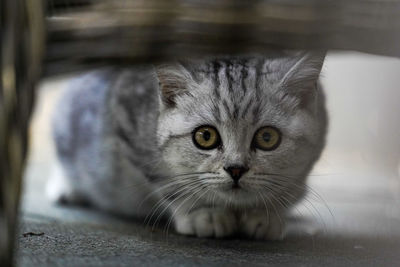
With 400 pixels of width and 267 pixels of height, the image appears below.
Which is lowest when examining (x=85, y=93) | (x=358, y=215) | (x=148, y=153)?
(x=358, y=215)

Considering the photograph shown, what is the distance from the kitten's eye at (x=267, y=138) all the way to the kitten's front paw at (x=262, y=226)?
0.23 m

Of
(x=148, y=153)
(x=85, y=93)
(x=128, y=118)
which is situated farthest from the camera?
(x=85, y=93)

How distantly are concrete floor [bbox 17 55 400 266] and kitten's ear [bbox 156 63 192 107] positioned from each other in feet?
1.26

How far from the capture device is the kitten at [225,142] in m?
1.31

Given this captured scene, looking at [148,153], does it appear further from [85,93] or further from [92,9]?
[92,9]

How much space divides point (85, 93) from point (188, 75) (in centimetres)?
77

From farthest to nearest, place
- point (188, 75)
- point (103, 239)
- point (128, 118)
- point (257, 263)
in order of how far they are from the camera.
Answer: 1. point (128, 118)
2. point (188, 75)
3. point (103, 239)
4. point (257, 263)

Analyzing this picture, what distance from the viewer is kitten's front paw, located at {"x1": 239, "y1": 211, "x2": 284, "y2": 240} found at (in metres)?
1.43

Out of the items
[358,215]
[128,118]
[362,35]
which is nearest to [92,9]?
[362,35]

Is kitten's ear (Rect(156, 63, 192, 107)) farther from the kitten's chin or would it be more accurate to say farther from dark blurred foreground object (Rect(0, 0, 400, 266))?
dark blurred foreground object (Rect(0, 0, 400, 266))

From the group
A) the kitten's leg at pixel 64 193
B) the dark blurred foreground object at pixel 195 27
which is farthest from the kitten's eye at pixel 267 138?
the kitten's leg at pixel 64 193

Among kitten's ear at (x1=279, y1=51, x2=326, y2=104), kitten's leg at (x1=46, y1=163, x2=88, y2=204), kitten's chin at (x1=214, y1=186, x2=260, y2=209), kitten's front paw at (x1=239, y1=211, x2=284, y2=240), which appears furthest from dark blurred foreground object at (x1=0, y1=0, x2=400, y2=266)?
kitten's leg at (x1=46, y1=163, x2=88, y2=204)

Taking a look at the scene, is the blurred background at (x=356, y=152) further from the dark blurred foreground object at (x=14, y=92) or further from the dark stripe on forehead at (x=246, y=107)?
the dark blurred foreground object at (x=14, y=92)

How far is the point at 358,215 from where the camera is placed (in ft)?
5.58
